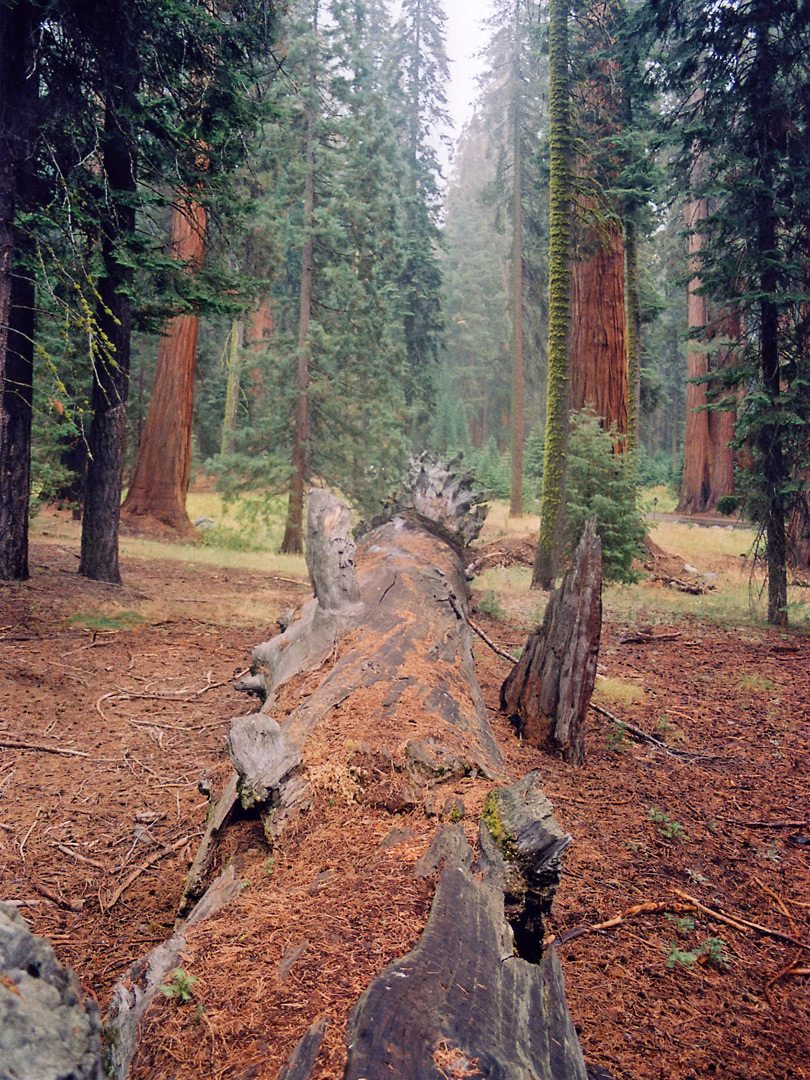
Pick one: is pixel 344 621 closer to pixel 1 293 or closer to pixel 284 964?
pixel 284 964

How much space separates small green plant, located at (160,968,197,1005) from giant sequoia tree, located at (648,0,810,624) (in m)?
8.96

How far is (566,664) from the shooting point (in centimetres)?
507

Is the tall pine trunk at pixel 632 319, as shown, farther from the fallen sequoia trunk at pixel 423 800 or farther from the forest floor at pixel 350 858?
the fallen sequoia trunk at pixel 423 800

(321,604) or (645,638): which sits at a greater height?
(321,604)

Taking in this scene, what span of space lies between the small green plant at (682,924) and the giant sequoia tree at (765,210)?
7293 millimetres

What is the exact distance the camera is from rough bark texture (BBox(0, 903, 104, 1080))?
1419 millimetres

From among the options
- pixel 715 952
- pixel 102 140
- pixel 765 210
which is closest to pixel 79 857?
pixel 715 952

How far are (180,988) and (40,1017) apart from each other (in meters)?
0.36

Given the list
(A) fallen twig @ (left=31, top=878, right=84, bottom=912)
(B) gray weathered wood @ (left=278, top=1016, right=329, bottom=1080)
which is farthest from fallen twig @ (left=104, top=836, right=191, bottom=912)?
(B) gray weathered wood @ (left=278, top=1016, right=329, bottom=1080)

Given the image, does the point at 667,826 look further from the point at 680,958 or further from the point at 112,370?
the point at 112,370

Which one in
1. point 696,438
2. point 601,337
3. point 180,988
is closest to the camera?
point 180,988

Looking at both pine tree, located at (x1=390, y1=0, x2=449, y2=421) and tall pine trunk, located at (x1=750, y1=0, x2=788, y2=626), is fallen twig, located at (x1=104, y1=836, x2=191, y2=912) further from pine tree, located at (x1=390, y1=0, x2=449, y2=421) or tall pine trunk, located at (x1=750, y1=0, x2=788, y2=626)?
pine tree, located at (x1=390, y1=0, x2=449, y2=421)

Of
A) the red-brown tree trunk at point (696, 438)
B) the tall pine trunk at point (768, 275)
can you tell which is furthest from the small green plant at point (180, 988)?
the red-brown tree trunk at point (696, 438)

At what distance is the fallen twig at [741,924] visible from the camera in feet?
9.82
